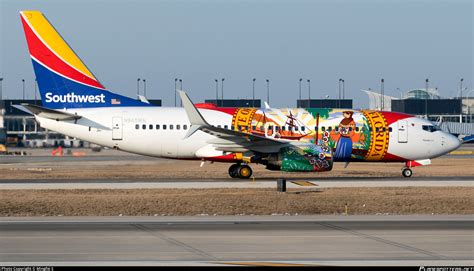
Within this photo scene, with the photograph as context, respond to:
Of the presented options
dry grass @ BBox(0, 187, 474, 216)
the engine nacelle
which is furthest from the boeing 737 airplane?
dry grass @ BBox(0, 187, 474, 216)

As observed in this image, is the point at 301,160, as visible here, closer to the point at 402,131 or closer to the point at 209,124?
the point at 209,124

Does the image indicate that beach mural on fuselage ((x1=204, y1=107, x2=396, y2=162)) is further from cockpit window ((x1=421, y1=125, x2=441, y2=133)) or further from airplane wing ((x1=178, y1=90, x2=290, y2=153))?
cockpit window ((x1=421, y1=125, x2=441, y2=133))

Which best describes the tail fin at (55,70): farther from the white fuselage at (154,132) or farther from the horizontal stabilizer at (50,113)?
the horizontal stabilizer at (50,113)

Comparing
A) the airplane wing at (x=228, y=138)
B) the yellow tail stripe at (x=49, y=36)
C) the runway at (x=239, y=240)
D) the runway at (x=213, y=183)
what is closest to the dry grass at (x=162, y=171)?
the airplane wing at (x=228, y=138)

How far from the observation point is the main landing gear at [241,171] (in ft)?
167

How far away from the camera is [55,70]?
175 ft

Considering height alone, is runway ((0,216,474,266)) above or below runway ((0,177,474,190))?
below

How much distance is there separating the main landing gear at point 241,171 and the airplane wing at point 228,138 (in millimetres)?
1063

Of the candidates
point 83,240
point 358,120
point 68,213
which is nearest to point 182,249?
point 83,240

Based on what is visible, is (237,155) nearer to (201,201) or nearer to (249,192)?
(249,192)

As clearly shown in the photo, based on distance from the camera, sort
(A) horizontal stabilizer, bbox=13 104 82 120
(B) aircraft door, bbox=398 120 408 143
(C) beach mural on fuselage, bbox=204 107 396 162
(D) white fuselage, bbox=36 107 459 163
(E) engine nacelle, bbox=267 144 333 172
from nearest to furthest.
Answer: (E) engine nacelle, bbox=267 144 333 172 < (A) horizontal stabilizer, bbox=13 104 82 120 < (C) beach mural on fuselage, bbox=204 107 396 162 < (D) white fuselage, bbox=36 107 459 163 < (B) aircraft door, bbox=398 120 408 143

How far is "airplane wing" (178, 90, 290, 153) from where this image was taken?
159 feet

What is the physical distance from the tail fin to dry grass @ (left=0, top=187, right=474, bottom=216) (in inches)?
515

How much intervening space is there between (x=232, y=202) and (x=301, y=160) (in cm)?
1353
